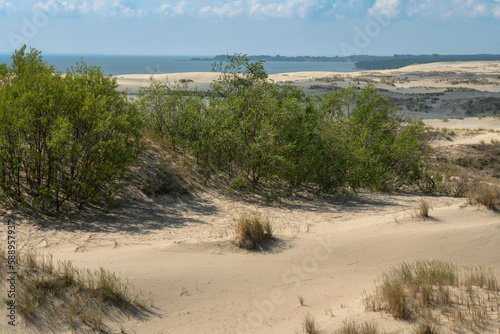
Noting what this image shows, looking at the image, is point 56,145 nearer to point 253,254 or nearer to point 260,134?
point 253,254

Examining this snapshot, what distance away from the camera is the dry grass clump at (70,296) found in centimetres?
450

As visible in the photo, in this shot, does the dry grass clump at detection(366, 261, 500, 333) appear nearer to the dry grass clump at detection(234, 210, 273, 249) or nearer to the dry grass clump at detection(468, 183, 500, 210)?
the dry grass clump at detection(234, 210, 273, 249)

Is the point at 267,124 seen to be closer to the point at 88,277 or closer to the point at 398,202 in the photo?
the point at 398,202

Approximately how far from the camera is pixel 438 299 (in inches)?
188

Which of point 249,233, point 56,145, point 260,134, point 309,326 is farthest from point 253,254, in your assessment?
point 260,134

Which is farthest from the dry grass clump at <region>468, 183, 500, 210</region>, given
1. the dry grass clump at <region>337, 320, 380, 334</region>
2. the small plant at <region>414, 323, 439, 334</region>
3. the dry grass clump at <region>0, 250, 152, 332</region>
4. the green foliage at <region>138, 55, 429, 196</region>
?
the dry grass clump at <region>0, 250, 152, 332</region>

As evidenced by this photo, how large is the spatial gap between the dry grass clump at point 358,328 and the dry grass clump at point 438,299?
41cm

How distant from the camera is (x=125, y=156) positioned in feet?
27.8

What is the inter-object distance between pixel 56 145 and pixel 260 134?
5.05m

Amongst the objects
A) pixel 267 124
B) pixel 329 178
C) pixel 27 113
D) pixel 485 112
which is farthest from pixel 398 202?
pixel 485 112

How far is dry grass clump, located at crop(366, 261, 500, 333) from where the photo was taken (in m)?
4.34

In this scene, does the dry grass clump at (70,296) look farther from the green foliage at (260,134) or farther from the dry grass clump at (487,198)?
the dry grass clump at (487,198)

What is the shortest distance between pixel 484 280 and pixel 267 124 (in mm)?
6482

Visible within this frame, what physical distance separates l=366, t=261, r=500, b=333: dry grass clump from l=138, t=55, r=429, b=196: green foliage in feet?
17.9
